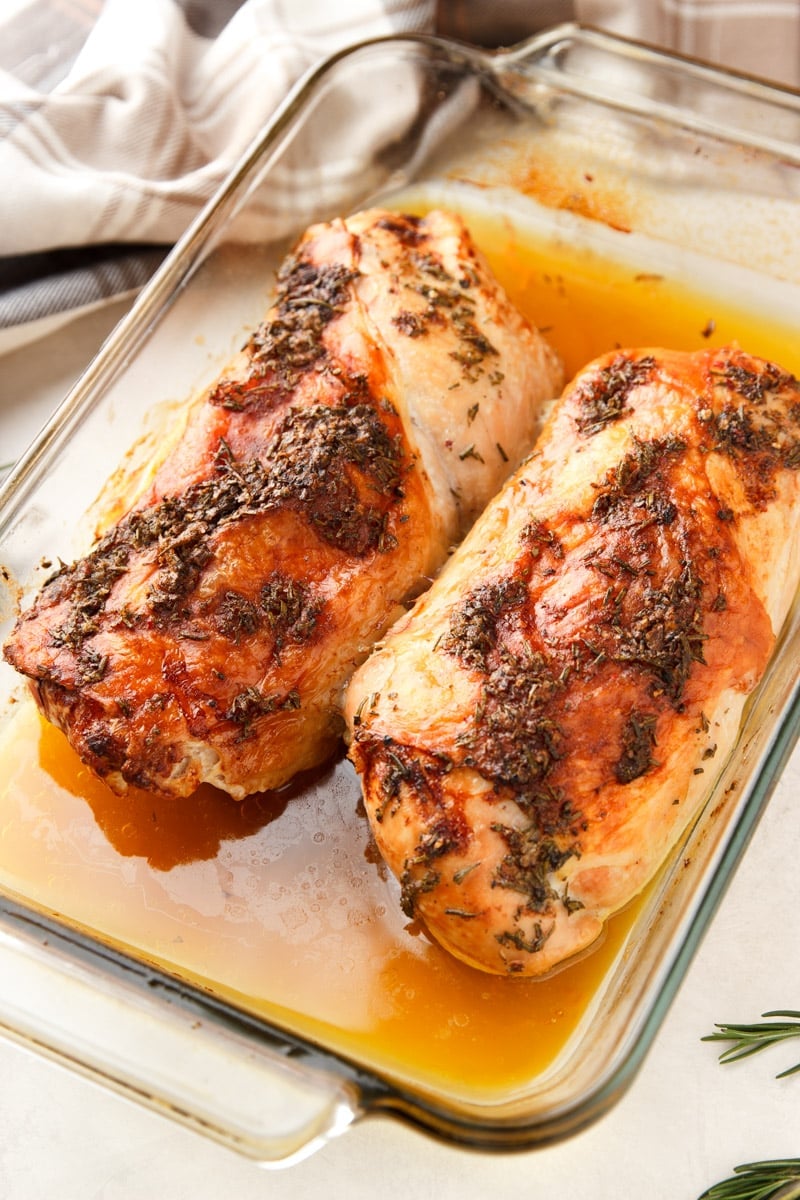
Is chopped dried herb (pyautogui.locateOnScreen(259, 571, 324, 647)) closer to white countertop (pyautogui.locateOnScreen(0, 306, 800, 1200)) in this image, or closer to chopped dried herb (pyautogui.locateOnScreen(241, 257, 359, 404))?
chopped dried herb (pyautogui.locateOnScreen(241, 257, 359, 404))

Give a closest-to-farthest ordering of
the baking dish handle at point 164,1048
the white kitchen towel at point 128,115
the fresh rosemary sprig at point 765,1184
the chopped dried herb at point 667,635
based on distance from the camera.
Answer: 1. the baking dish handle at point 164,1048
2. the chopped dried herb at point 667,635
3. the fresh rosemary sprig at point 765,1184
4. the white kitchen towel at point 128,115

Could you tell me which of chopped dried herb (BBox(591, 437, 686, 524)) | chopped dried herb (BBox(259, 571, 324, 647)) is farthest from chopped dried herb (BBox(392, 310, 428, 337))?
chopped dried herb (BBox(259, 571, 324, 647))

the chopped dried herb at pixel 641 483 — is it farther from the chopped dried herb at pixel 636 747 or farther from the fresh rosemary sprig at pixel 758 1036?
the fresh rosemary sprig at pixel 758 1036

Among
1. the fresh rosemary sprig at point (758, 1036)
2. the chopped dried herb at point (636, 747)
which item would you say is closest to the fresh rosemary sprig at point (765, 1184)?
the fresh rosemary sprig at point (758, 1036)

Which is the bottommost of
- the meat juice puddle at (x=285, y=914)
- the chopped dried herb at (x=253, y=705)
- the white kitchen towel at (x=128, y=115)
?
the meat juice puddle at (x=285, y=914)

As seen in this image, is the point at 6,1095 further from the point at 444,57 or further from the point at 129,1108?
the point at 444,57

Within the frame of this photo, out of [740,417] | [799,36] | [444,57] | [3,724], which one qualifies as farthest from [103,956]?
[799,36]
